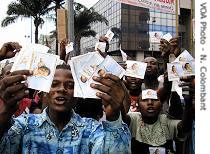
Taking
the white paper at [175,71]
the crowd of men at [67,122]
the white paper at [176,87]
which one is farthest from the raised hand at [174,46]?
the crowd of men at [67,122]

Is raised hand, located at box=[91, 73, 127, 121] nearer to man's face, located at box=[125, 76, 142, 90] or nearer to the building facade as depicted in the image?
man's face, located at box=[125, 76, 142, 90]

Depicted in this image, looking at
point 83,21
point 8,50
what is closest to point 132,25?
point 83,21

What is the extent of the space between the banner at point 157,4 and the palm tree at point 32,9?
19442 millimetres

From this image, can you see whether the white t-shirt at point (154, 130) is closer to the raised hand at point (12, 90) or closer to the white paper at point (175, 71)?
the white paper at point (175, 71)

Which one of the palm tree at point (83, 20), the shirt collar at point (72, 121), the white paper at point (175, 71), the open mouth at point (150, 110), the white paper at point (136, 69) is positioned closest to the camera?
the shirt collar at point (72, 121)

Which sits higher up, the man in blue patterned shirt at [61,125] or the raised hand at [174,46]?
the raised hand at [174,46]

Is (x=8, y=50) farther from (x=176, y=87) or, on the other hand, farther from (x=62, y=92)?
(x=176, y=87)

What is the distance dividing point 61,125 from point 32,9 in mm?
23950

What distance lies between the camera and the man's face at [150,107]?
13.1 ft

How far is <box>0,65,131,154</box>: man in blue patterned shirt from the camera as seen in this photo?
2123 mm

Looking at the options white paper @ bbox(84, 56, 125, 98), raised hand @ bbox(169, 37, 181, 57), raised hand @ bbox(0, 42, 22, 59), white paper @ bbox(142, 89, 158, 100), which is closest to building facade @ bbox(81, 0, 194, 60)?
raised hand @ bbox(169, 37, 181, 57)

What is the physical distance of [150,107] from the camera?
4.03 metres
